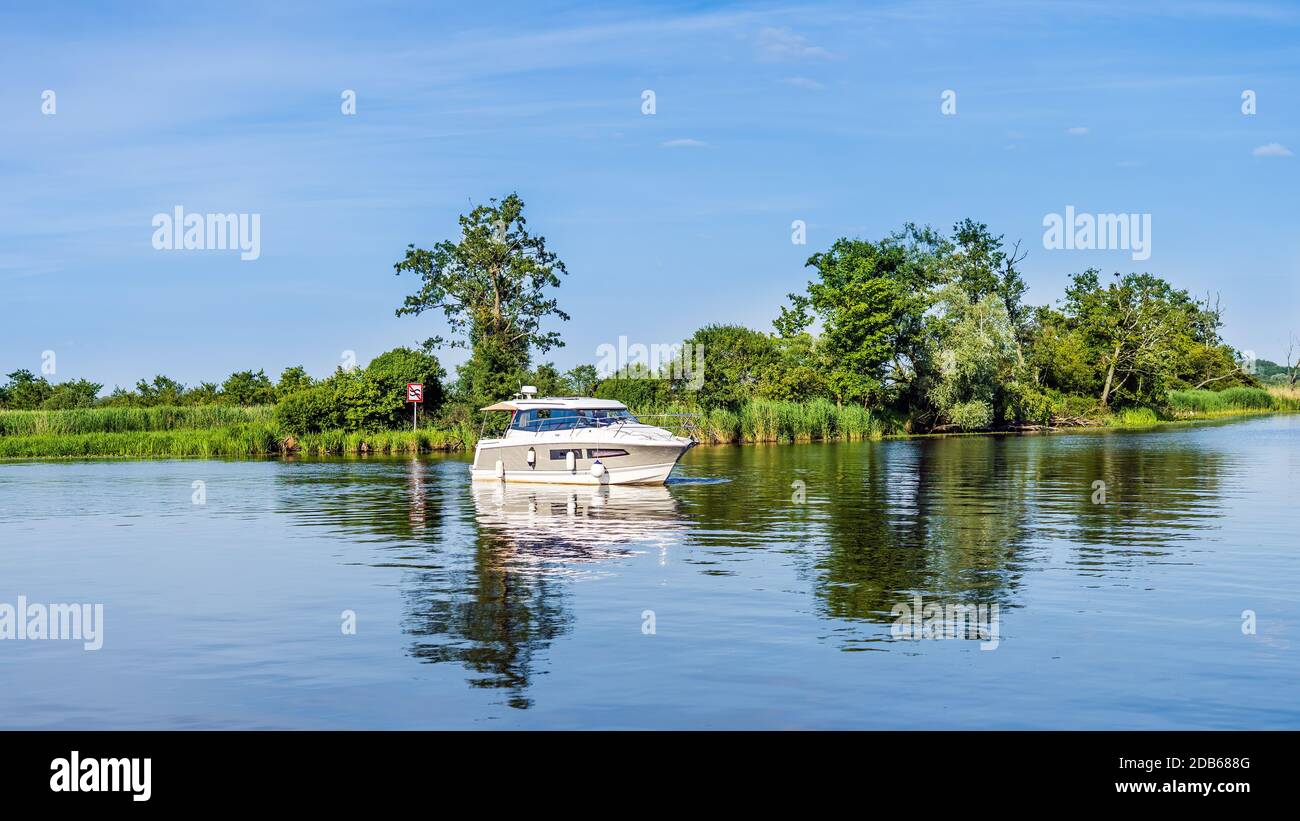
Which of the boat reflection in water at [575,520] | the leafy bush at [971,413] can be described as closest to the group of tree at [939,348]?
the leafy bush at [971,413]

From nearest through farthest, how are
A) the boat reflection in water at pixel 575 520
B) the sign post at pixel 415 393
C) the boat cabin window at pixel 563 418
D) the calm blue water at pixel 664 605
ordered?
the calm blue water at pixel 664 605
the boat reflection in water at pixel 575 520
the boat cabin window at pixel 563 418
the sign post at pixel 415 393

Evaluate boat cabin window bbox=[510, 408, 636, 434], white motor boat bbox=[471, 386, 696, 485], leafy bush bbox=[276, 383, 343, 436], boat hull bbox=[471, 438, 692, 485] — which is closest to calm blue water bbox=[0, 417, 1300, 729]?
boat hull bbox=[471, 438, 692, 485]

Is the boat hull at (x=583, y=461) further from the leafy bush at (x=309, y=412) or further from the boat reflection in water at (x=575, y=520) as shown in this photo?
the leafy bush at (x=309, y=412)

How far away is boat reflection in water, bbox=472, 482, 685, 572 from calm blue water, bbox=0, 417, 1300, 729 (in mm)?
200

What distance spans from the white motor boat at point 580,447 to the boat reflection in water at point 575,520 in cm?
48

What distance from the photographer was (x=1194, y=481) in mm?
43250

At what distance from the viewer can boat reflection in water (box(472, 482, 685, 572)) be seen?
89.1ft

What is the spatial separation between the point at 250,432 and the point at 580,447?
117 feet

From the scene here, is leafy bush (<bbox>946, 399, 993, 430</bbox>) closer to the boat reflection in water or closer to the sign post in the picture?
the sign post

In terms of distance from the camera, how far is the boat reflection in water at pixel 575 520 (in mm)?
27172

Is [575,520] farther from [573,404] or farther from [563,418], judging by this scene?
[563,418]

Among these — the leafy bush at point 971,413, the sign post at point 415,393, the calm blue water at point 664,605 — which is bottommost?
the calm blue water at point 664,605

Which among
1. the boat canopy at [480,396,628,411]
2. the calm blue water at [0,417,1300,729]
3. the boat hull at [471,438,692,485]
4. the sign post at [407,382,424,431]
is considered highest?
the sign post at [407,382,424,431]

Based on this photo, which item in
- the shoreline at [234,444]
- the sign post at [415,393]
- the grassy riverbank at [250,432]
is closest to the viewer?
the shoreline at [234,444]
